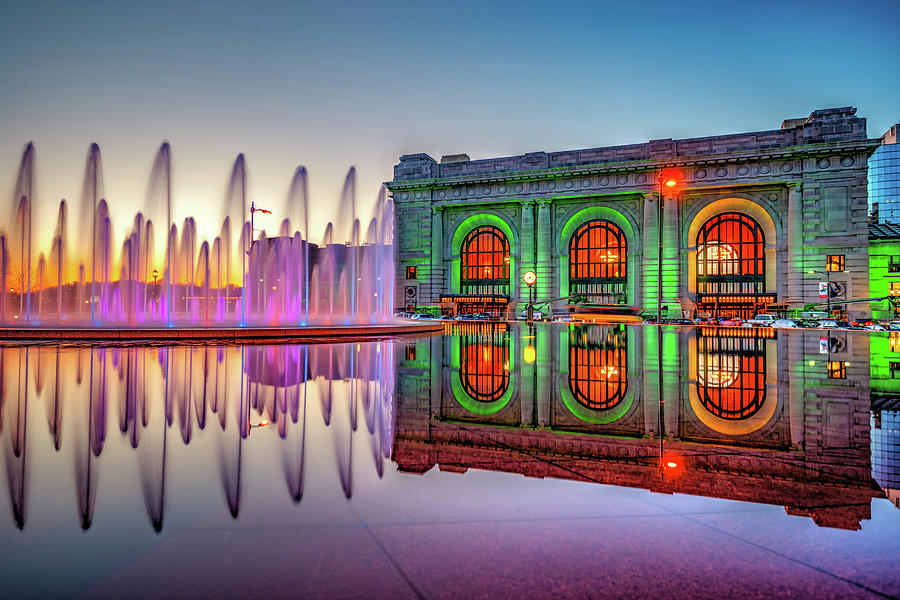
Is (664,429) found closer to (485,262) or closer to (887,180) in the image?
(485,262)

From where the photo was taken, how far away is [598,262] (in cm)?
5572

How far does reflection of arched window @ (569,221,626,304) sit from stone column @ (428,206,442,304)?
1448cm

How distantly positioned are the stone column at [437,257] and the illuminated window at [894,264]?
1957 inches

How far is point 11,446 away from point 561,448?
4.70 metres

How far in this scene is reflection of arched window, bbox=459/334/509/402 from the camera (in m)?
7.79

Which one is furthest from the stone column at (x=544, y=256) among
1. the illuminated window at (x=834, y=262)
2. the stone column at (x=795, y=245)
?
the illuminated window at (x=834, y=262)

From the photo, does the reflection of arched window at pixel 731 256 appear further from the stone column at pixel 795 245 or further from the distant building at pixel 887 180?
the distant building at pixel 887 180

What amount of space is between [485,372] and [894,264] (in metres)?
68.6

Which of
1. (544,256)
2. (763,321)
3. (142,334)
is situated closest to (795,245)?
(763,321)

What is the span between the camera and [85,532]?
2.76m

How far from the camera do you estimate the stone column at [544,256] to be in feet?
182

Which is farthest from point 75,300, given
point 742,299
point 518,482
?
point 742,299

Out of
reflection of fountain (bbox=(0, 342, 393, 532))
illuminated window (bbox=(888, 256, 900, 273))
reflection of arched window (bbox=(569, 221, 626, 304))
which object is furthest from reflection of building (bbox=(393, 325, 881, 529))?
illuminated window (bbox=(888, 256, 900, 273))

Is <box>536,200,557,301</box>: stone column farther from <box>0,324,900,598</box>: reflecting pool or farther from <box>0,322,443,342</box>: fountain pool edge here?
<box>0,324,900,598</box>: reflecting pool
